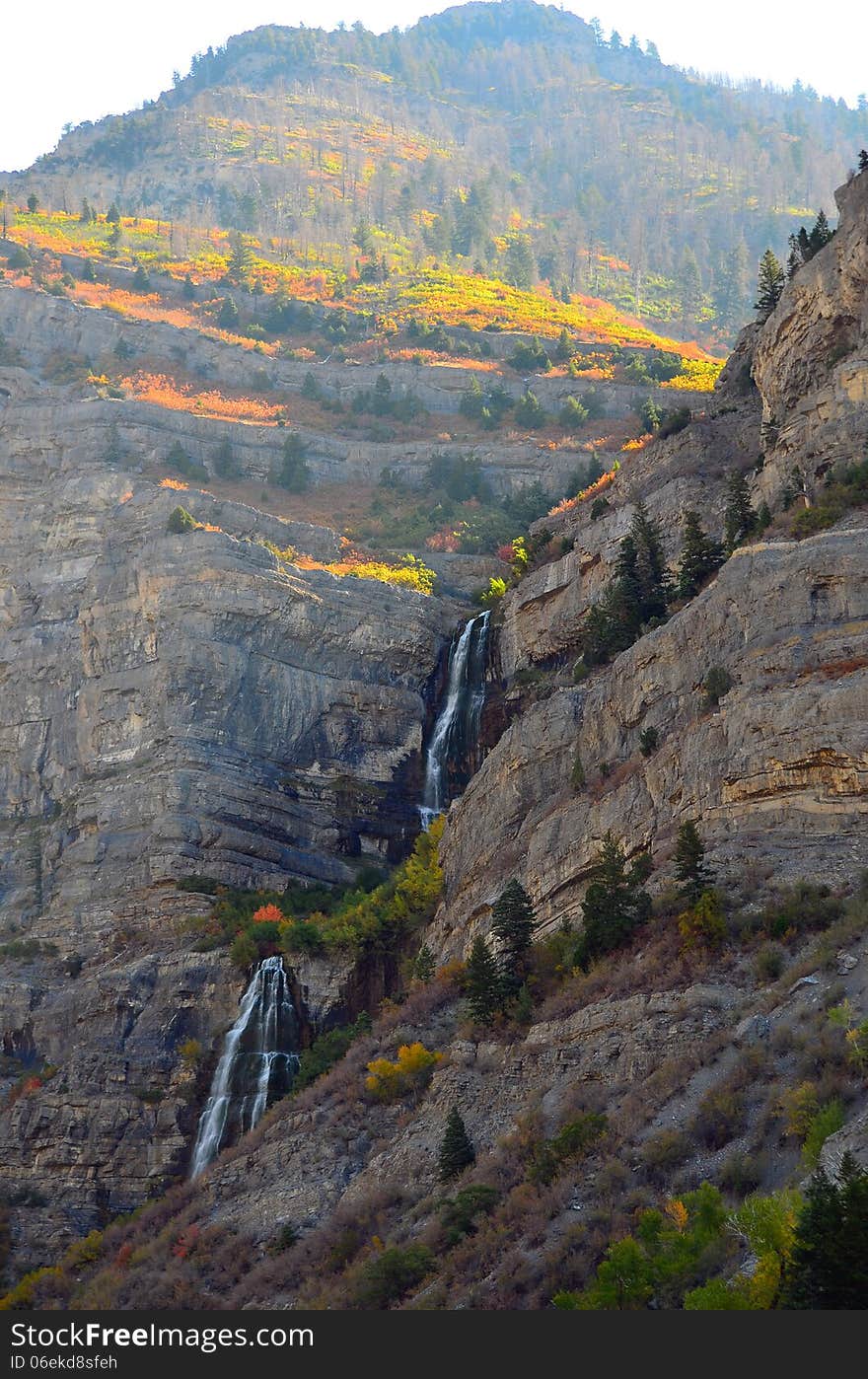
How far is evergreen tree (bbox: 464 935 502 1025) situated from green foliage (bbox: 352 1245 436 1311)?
908cm

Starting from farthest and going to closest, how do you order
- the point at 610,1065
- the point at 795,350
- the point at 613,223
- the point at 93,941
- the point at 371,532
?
the point at 613,223 → the point at 371,532 → the point at 93,941 → the point at 795,350 → the point at 610,1065

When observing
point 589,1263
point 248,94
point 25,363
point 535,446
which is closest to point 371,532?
point 535,446

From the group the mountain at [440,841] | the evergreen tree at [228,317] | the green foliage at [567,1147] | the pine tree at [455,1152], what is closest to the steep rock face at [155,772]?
the mountain at [440,841]

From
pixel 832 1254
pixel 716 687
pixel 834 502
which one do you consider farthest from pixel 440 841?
pixel 832 1254

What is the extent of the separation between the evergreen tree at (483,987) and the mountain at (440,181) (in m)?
102

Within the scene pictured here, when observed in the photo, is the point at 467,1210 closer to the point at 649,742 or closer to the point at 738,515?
the point at 649,742

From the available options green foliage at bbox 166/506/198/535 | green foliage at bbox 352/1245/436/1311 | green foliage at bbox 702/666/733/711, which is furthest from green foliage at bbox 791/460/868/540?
green foliage at bbox 166/506/198/535

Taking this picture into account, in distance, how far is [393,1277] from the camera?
92.7 ft

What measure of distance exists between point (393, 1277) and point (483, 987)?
1013cm

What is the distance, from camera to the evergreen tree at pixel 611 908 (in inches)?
1357

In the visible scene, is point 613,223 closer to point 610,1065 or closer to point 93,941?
point 93,941

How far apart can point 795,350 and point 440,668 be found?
805 inches

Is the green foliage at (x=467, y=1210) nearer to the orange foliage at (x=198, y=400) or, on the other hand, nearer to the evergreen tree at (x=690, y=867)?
the evergreen tree at (x=690, y=867)

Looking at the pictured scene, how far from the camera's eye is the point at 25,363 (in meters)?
96.4
